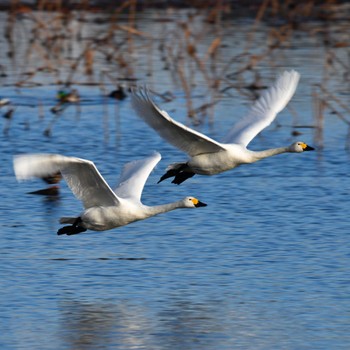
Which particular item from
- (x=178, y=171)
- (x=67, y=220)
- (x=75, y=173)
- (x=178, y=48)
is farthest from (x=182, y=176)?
(x=178, y=48)

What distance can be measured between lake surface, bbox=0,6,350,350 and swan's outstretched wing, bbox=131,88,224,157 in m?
1.29

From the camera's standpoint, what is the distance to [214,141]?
12.8 meters

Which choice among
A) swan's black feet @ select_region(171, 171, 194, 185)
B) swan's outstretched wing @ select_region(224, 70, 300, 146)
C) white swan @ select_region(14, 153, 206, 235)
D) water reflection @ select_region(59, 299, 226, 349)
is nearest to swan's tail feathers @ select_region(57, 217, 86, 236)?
white swan @ select_region(14, 153, 206, 235)

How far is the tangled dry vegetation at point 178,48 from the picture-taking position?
869 inches

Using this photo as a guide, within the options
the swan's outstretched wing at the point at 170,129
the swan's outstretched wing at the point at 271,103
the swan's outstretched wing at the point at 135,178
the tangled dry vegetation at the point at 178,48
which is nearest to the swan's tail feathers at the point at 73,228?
the swan's outstretched wing at the point at 135,178

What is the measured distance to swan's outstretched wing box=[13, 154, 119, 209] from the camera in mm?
10711

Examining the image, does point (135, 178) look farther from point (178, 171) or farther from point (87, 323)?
point (87, 323)

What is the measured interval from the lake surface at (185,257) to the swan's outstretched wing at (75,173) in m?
1.02

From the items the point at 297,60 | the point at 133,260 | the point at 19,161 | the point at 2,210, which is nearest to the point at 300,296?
the point at 133,260

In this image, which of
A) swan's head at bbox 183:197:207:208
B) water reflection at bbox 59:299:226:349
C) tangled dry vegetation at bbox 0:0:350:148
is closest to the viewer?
water reflection at bbox 59:299:226:349

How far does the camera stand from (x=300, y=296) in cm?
1240

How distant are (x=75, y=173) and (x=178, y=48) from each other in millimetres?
15584

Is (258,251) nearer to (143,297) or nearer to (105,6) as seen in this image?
(143,297)

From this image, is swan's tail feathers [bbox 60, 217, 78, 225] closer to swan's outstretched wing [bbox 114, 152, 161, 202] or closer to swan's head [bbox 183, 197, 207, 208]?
swan's outstretched wing [bbox 114, 152, 161, 202]
